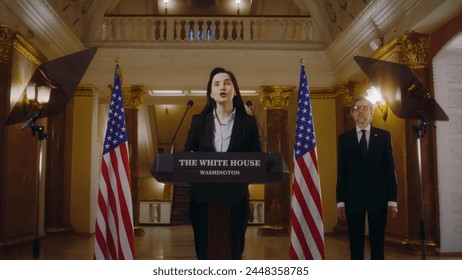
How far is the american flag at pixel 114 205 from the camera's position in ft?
15.6

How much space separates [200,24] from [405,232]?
23.5 feet

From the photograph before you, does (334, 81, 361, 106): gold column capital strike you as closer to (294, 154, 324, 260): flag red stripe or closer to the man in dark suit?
(294, 154, 324, 260): flag red stripe

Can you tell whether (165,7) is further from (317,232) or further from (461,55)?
(317,232)

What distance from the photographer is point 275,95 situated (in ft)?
37.0

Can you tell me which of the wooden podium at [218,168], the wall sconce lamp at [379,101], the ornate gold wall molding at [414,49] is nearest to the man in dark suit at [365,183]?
the wooden podium at [218,168]

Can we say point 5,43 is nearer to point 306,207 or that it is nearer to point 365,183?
point 306,207

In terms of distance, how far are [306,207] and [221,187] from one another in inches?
80.2

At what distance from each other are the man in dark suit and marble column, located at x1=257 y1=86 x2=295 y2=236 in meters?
6.81

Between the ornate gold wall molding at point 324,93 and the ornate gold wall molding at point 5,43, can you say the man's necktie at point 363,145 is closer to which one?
the ornate gold wall molding at point 5,43

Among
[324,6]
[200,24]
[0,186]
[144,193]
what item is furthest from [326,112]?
[144,193]

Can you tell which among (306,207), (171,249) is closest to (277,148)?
(171,249)

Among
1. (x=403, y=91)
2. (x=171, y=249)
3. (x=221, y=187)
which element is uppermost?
(x=403, y=91)

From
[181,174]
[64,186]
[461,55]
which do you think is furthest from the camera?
[64,186]

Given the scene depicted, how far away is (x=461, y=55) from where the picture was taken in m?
7.27
